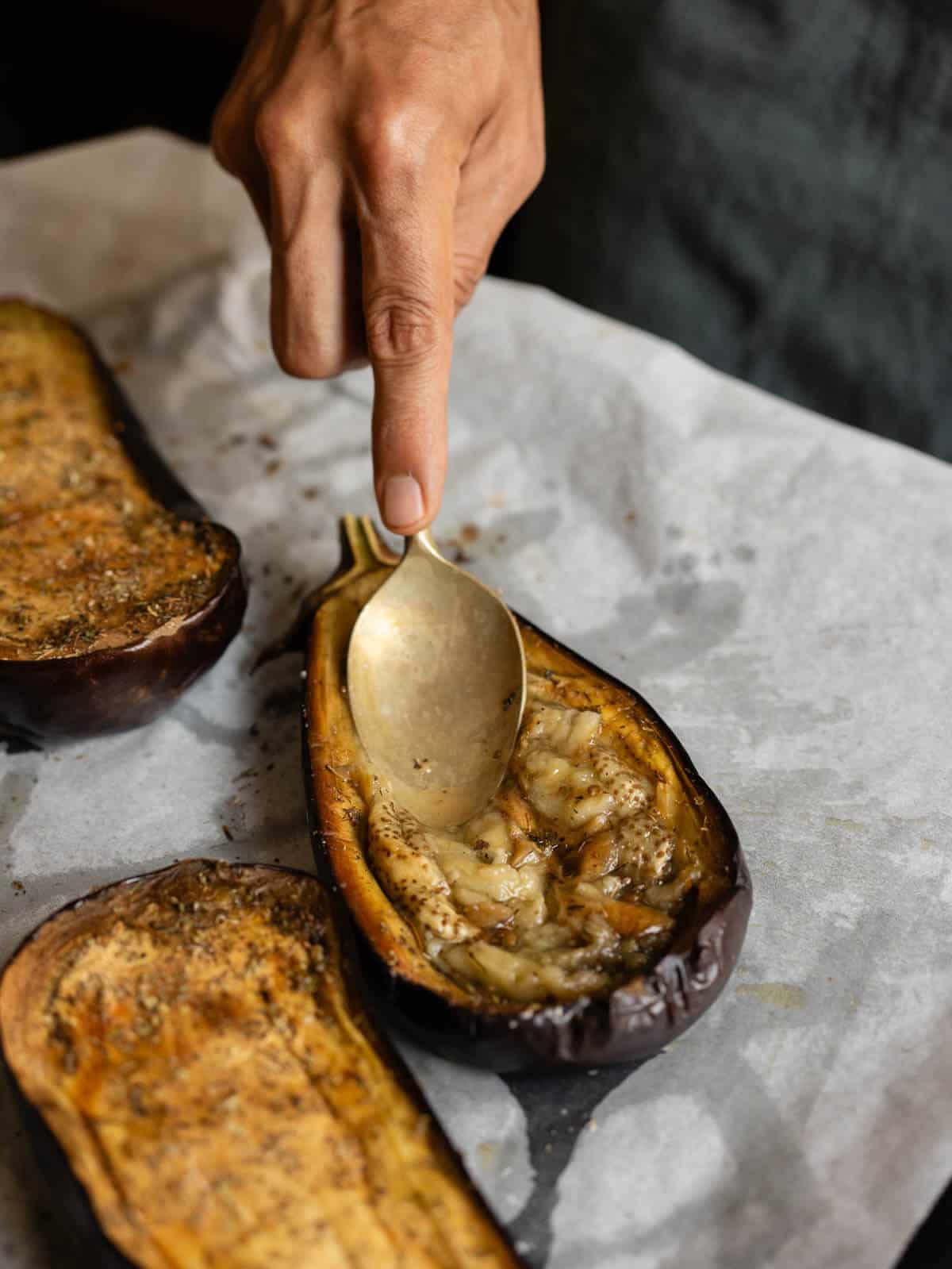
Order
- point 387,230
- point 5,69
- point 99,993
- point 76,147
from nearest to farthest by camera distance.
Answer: point 99,993, point 387,230, point 76,147, point 5,69

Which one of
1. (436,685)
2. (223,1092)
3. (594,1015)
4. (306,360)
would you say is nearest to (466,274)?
(306,360)

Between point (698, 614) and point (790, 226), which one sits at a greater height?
point (790, 226)

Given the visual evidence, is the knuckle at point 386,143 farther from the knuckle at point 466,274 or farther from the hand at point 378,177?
the knuckle at point 466,274

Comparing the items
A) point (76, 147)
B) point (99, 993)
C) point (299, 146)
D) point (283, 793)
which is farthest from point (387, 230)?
point (76, 147)

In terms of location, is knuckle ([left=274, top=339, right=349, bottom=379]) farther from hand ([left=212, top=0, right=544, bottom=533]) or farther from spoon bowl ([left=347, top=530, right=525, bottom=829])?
spoon bowl ([left=347, top=530, right=525, bottom=829])

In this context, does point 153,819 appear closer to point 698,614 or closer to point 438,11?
point 698,614

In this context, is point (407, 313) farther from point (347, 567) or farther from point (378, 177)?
point (347, 567)

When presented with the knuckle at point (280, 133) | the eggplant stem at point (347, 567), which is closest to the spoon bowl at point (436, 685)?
the eggplant stem at point (347, 567)
